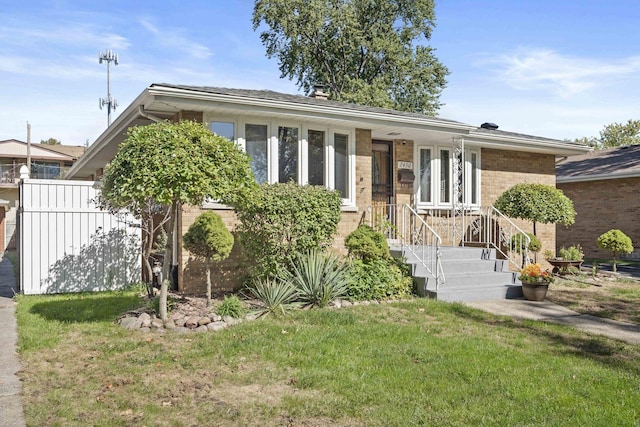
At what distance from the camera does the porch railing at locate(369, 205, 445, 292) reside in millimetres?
9094

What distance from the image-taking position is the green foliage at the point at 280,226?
26.4 feet

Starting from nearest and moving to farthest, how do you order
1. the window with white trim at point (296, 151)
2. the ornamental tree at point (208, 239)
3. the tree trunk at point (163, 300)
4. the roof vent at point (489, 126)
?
the tree trunk at point (163, 300) < the ornamental tree at point (208, 239) < the window with white trim at point (296, 151) < the roof vent at point (489, 126)

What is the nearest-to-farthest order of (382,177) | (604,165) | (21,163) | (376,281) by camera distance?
(376,281), (382,177), (604,165), (21,163)

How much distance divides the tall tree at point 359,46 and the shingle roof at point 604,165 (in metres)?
10.0

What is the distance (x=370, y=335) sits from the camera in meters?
6.23

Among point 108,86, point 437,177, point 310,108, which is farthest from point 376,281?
point 108,86

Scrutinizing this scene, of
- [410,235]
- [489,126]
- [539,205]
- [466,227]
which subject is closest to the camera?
[410,235]

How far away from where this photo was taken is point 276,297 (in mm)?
7438

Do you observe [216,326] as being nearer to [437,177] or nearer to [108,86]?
[437,177]

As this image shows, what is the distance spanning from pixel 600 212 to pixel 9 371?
18.5m

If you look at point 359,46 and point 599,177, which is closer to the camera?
point 599,177

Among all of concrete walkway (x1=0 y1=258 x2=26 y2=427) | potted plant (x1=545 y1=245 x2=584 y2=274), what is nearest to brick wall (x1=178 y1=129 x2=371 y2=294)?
concrete walkway (x1=0 y1=258 x2=26 y2=427)

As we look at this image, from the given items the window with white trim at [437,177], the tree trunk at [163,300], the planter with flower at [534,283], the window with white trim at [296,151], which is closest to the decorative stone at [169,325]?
the tree trunk at [163,300]

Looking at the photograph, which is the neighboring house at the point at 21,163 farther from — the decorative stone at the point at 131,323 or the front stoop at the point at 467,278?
the front stoop at the point at 467,278
